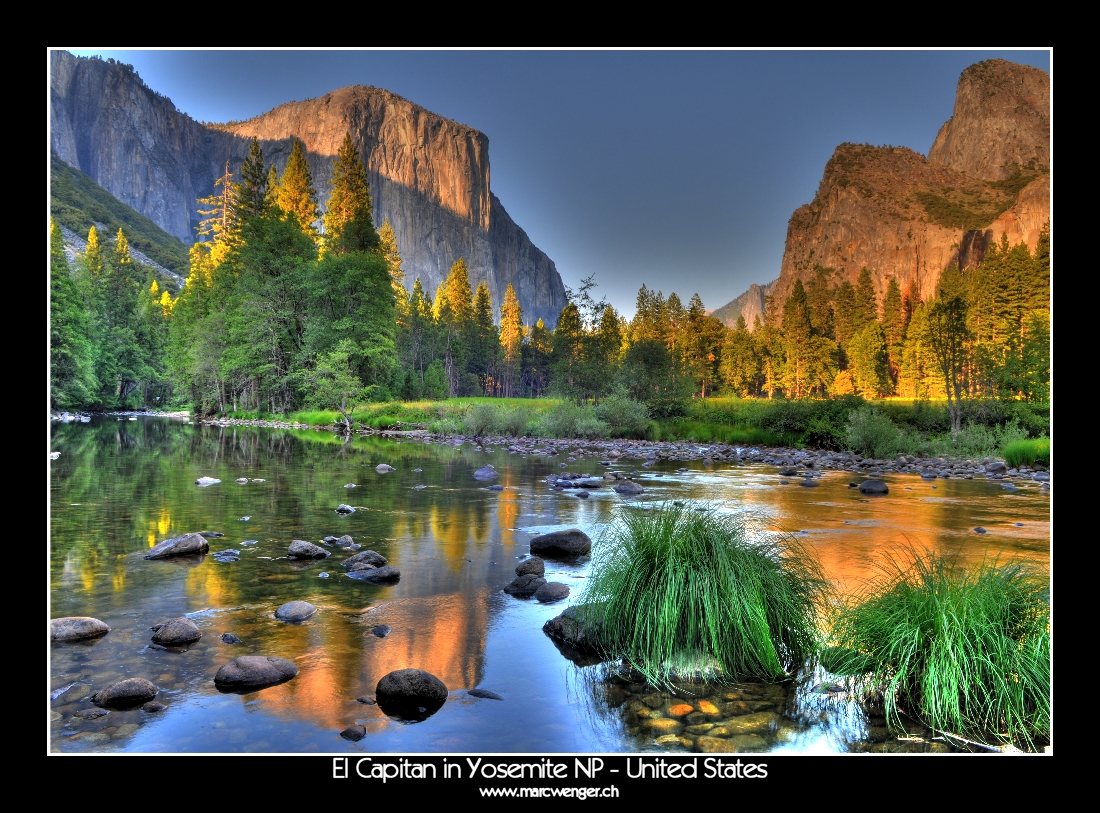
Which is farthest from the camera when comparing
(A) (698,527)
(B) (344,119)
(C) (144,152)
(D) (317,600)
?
(C) (144,152)

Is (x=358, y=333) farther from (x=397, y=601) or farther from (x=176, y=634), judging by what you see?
(x=176, y=634)

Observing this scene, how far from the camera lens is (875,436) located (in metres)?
24.8

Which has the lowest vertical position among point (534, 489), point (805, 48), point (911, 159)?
point (534, 489)

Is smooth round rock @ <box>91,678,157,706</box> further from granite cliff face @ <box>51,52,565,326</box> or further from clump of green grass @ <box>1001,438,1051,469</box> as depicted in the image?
granite cliff face @ <box>51,52,565,326</box>

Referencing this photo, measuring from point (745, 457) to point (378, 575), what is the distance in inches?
812

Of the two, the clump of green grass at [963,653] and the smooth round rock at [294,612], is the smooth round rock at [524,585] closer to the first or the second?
the smooth round rock at [294,612]

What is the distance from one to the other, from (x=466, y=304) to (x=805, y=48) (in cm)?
8922

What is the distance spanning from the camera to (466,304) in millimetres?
90938

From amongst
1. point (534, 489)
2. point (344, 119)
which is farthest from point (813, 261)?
point (534, 489)

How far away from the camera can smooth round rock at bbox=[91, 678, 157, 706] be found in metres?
4.23

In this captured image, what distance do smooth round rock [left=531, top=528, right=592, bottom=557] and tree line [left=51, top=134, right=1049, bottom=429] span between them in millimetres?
24055

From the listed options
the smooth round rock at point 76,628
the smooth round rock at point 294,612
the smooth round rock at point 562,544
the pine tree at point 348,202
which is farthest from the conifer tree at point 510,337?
the smooth round rock at point 76,628
